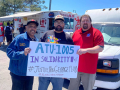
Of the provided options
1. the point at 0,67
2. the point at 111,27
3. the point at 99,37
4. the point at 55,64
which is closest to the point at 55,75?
the point at 55,64

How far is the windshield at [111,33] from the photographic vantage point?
382 cm

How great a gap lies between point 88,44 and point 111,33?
2.03 m

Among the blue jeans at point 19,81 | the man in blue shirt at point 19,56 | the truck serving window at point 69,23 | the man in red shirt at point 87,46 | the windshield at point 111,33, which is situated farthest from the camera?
the truck serving window at point 69,23

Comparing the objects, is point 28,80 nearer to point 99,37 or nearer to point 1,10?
point 99,37

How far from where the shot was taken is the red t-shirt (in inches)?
94.7

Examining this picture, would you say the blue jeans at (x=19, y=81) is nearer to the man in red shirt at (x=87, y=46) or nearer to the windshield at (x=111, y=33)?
the man in red shirt at (x=87, y=46)

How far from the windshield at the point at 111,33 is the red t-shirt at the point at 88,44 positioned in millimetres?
1622

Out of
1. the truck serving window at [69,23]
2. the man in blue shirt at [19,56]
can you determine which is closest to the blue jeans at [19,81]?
the man in blue shirt at [19,56]

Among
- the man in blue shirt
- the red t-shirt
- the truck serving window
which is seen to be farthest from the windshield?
the truck serving window

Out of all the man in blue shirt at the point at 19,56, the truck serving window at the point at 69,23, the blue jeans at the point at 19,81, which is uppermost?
the truck serving window at the point at 69,23

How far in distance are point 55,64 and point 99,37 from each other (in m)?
1.07

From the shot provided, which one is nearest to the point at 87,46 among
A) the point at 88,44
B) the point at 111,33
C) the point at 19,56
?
the point at 88,44

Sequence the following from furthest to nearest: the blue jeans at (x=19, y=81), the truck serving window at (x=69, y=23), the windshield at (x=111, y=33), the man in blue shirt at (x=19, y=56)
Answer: the truck serving window at (x=69, y=23)
the windshield at (x=111, y=33)
the blue jeans at (x=19, y=81)
the man in blue shirt at (x=19, y=56)

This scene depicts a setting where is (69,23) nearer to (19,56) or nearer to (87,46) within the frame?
(87,46)
